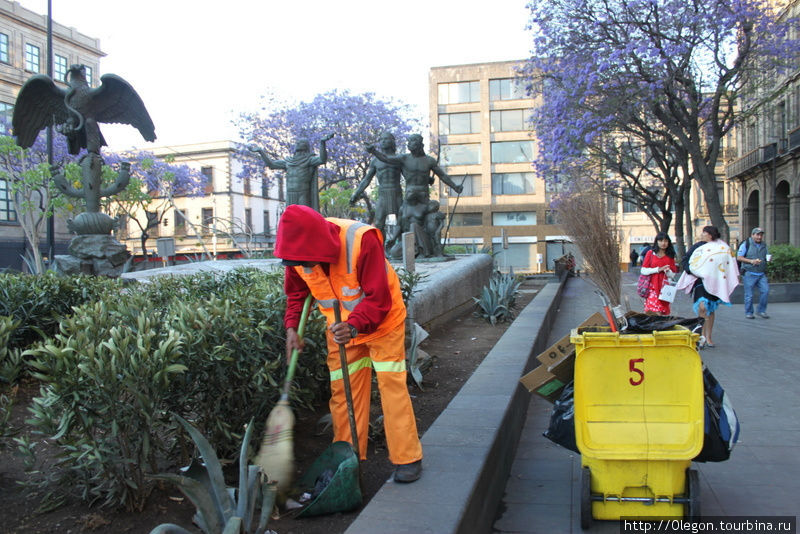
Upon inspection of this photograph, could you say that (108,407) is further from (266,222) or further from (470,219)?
(266,222)

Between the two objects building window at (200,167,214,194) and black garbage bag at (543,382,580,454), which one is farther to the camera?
building window at (200,167,214,194)

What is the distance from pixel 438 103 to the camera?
2111 inches

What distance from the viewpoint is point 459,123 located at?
53344mm

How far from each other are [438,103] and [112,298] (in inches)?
2034

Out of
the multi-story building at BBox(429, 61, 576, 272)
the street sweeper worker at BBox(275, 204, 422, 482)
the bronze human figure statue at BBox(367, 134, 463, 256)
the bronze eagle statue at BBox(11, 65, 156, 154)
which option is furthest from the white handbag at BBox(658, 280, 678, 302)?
the multi-story building at BBox(429, 61, 576, 272)

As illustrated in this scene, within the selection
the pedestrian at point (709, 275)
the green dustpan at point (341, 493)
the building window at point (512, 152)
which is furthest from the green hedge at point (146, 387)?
the building window at point (512, 152)

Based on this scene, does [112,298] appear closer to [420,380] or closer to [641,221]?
[420,380]

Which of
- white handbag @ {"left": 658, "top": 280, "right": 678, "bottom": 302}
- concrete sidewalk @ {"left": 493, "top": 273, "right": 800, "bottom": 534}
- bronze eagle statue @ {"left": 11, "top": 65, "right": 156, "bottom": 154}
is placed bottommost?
concrete sidewalk @ {"left": 493, "top": 273, "right": 800, "bottom": 534}

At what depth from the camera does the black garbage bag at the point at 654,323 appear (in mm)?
3195

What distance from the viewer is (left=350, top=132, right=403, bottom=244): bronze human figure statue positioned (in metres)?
11.1

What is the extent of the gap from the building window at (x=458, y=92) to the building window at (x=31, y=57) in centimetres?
3101

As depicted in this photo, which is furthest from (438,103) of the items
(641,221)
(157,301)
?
(157,301)

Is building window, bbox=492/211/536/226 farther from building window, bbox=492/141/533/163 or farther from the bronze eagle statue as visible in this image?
the bronze eagle statue

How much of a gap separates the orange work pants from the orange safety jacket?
0.06m
